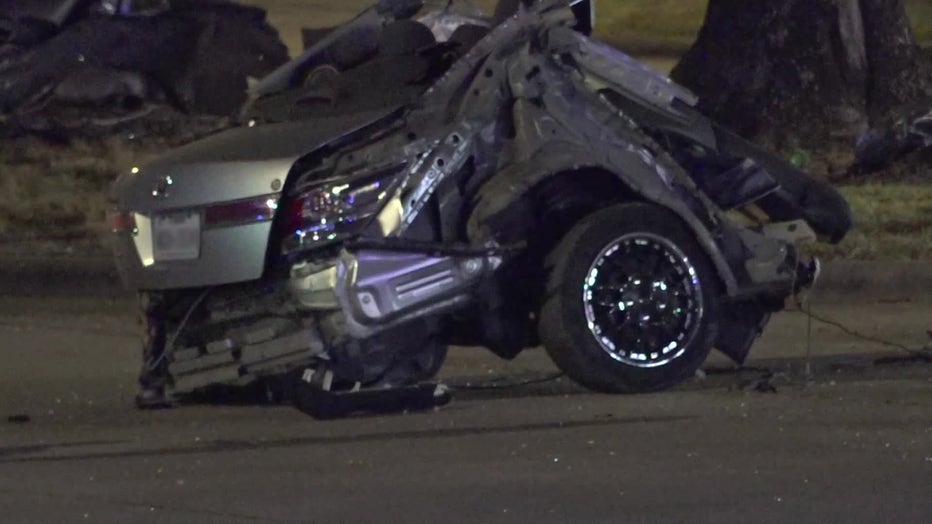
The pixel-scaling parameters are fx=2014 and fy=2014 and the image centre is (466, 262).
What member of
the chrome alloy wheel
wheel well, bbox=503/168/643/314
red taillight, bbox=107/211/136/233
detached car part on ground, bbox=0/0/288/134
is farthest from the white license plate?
detached car part on ground, bbox=0/0/288/134

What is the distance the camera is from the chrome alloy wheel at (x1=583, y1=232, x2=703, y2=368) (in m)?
9.00

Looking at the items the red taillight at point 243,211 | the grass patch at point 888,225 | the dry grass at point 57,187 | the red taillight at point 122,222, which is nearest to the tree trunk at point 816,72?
the grass patch at point 888,225

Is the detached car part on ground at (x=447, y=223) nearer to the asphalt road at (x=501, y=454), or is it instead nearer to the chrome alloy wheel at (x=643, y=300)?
the chrome alloy wheel at (x=643, y=300)

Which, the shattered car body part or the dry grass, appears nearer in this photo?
the dry grass

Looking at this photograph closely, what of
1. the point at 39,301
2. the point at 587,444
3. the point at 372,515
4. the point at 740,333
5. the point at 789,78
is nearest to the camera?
the point at 372,515

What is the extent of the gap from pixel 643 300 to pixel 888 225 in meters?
6.24

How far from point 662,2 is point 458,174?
28055 mm

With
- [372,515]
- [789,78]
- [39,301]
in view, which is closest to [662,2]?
[789,78]

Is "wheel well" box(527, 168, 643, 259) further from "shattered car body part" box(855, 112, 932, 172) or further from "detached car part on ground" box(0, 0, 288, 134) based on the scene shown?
"detached car part on ground" box(0, 0, 288, 134)

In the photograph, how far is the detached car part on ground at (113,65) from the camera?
1778cm

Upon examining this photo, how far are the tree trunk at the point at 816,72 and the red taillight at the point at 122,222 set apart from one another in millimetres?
9157

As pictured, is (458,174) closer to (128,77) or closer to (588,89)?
(588,89)

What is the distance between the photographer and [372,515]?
6.74 metres

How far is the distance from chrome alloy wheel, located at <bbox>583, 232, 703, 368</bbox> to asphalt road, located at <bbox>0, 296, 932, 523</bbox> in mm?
231
